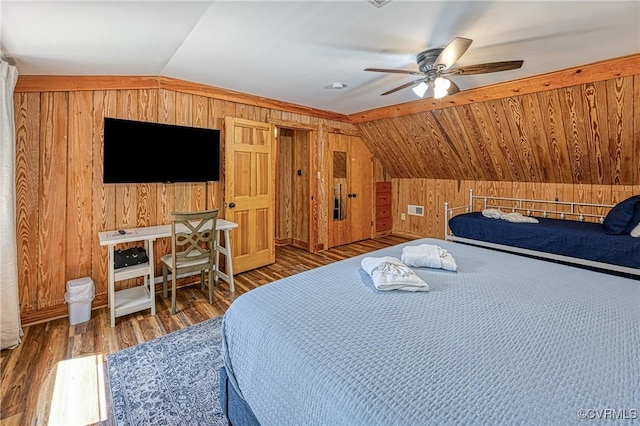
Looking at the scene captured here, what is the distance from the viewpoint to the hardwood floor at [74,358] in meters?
1.78

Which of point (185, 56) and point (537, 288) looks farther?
point (185, 56)

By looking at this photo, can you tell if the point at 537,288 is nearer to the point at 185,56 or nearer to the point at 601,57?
the point at 601,57

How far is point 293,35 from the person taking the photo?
229 centimetres

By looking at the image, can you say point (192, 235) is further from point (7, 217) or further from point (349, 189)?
point (349, 189)

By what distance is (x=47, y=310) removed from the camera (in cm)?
284

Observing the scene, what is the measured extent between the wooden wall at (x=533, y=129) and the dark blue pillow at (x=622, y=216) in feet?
2.35

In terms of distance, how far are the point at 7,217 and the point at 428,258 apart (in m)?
3.02

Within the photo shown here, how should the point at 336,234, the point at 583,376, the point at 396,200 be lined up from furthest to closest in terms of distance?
1. the point at 396,200
2. the point at 336,234
3. the point at 583,376

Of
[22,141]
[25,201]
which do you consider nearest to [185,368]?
[25,201]

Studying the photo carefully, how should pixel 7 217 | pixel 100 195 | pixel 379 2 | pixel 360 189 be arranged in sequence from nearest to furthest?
pixel 379 2
pixel 7 217
pixel 100 195
pixel 360 189

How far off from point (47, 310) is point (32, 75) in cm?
209

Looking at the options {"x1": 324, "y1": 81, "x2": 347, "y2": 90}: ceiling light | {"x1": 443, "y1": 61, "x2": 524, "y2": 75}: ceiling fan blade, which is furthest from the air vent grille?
Result: {"x1": 324, "y1": 81, "x2": 347, "y2": 90}: ceiling light
